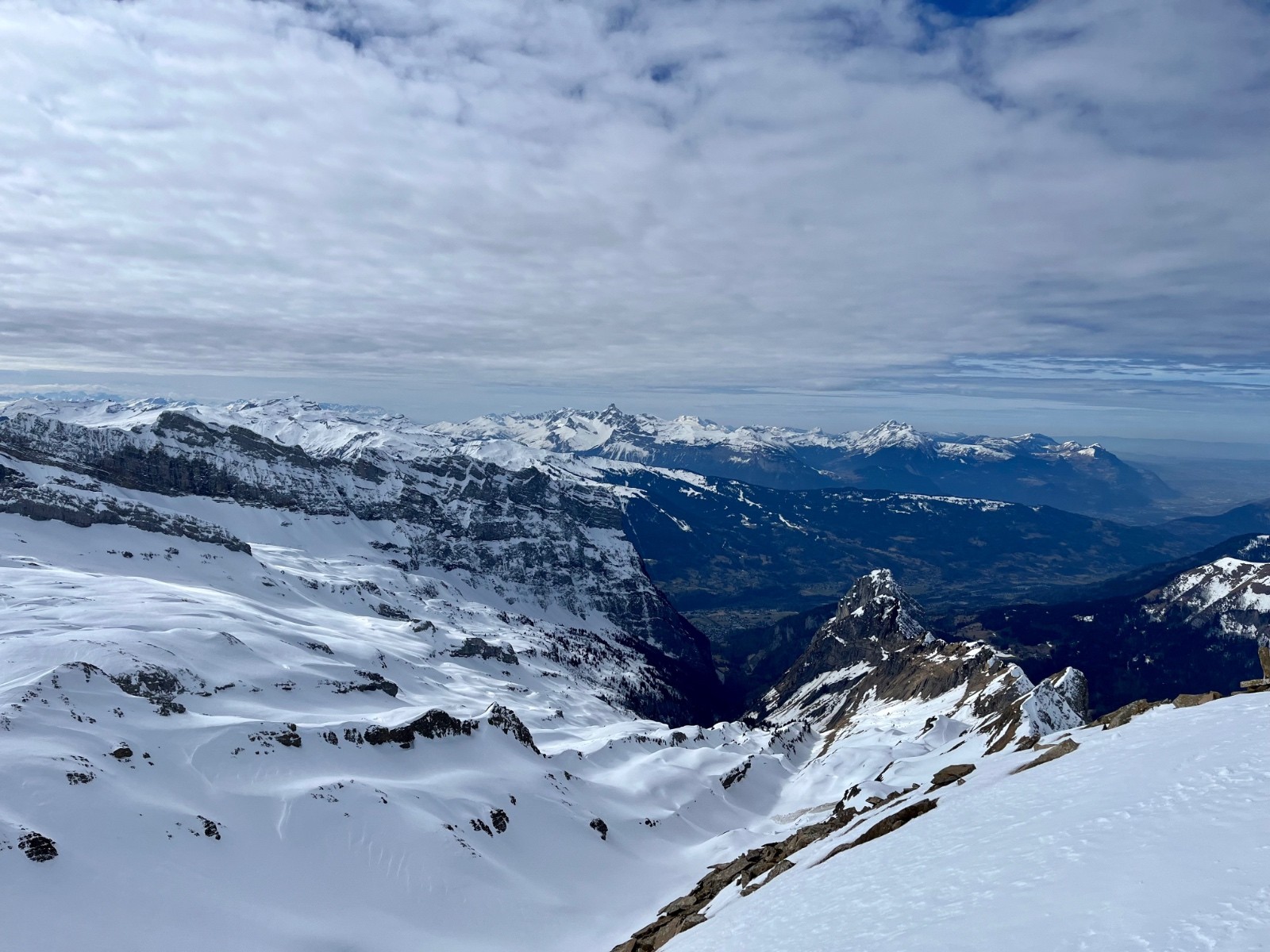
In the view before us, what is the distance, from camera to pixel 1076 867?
1628cm

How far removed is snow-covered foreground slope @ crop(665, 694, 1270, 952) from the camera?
13258mm

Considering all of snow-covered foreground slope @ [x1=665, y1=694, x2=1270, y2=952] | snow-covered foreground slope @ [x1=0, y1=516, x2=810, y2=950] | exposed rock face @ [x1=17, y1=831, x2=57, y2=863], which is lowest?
snow-covered foreground slope @ [x1=0, y1=516, x2=810, y2=950]

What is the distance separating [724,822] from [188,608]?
109 metres

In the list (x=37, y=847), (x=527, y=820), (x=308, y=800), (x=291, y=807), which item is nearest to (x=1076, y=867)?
(x=37, y=847)

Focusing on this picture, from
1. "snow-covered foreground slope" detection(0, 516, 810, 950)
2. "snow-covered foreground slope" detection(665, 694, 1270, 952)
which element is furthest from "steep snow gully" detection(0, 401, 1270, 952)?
"snow-covered foreground slope" detection(0, 516, 810, 950)

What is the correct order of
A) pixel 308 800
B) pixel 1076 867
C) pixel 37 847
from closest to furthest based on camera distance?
pixel 1076 867 → pixel 37 847 → pixel 308 800

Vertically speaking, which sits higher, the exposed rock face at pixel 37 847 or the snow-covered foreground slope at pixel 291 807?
the exposed rock face at pixel 37 847

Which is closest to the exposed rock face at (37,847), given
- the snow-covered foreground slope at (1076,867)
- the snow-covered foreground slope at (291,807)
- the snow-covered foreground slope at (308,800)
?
the snow-covered foreground slope at (308,800)

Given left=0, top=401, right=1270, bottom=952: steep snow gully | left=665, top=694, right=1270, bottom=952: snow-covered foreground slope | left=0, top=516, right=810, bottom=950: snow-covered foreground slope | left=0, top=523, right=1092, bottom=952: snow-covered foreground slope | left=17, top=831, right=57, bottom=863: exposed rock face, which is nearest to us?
left=665, top=694, right=1270, bottom=952: snow-covered foreground slope

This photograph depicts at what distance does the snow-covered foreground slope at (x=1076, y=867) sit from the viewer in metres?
13.3

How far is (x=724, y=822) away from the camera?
99375 millimetres

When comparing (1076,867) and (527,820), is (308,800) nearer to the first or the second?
(527,820)

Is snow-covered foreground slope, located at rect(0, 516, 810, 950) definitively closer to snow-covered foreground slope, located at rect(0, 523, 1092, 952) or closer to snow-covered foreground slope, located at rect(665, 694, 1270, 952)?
snow-covered foreground slope, located at rect(0, 523, 1092, 952)

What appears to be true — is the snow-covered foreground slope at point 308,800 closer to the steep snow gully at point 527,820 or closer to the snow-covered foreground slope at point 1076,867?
the steep snow gully at point 527,820
